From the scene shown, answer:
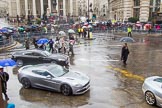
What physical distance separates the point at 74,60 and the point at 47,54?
3252 millimetres

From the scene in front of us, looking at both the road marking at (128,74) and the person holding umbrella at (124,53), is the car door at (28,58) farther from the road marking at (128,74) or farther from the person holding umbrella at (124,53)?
the person holding umbrella at (124,53)

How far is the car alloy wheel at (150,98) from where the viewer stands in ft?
37.7

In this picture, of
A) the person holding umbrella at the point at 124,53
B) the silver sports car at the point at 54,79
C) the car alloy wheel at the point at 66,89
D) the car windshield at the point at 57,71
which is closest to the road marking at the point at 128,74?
the person holding umbrella at the point at 124,53

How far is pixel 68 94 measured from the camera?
13.1 metres

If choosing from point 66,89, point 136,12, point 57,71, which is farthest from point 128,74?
point 136,12

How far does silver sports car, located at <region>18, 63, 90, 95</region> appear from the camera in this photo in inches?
513

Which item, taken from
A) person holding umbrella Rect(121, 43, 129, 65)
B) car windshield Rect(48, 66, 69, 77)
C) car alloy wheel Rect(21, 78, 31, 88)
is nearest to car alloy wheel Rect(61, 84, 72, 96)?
car windshield Rect(48, 66, 69, 77)

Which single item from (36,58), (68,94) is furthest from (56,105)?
(36,58)

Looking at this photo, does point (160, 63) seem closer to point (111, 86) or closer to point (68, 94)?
point (111, 86)

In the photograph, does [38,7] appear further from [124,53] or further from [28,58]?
[124,53]

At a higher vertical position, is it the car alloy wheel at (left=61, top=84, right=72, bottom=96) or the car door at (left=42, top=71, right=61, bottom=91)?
the car door at (left=42, top=71, right=61, bottom=91)

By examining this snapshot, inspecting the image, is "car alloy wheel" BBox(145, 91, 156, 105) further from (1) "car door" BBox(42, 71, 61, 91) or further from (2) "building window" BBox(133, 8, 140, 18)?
(2) "building window" BBox(133, 8, 140, 18)

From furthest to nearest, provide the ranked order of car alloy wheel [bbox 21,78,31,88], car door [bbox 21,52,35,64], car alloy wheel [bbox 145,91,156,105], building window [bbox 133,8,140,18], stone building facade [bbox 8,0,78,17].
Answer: stone building facade [bbox 8,0,78,17]
building window [bbox 133,8,140,18]
car door [bbox 21,52,35,64]
car alloy wheel [bbox 21,78,31,88]
car alloy wheel [bbox 145,91,156,105]

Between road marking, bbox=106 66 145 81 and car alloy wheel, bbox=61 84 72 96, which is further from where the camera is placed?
road marking, bbox=106 66 145 81
